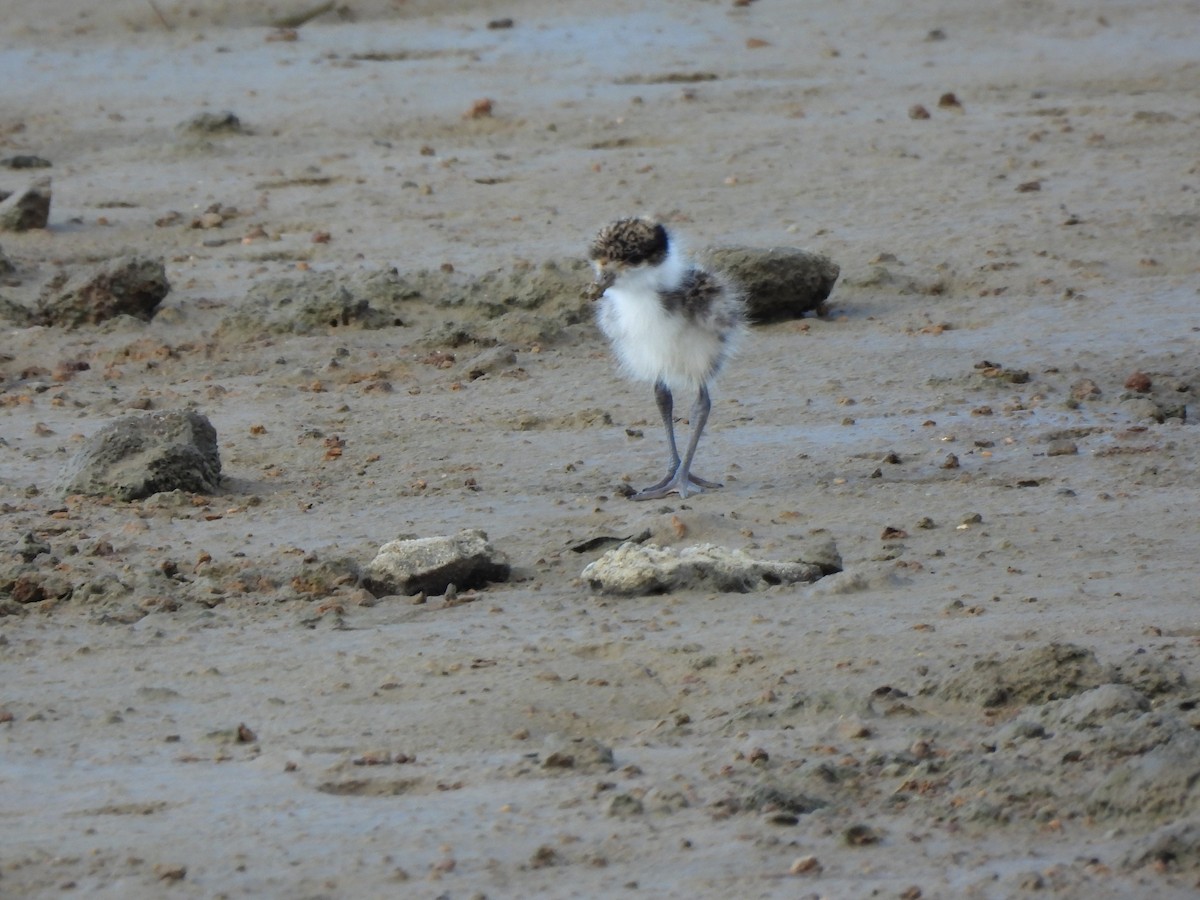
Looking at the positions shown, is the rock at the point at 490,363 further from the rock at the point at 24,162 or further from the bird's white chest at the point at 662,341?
the rock at the point at 24,162

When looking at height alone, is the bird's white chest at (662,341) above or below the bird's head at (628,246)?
below

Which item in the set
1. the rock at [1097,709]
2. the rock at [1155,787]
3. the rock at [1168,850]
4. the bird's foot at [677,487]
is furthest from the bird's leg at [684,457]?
the rock at [1168,850]

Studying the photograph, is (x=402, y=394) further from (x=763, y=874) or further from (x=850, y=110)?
(x=850, y=110)

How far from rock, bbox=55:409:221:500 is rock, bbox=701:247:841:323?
244 centimetres

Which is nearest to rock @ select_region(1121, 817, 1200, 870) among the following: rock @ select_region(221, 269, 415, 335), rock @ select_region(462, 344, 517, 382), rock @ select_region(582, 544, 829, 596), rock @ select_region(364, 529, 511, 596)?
rock @ select_region(582, 544, 829, 596)

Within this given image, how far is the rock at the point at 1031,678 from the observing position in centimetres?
427

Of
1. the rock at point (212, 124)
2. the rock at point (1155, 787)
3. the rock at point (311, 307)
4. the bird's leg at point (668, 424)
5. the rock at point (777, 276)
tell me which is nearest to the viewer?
the rock at point (1155, 787)

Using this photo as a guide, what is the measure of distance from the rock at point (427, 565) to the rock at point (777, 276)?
9.26 feet

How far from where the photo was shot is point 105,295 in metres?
8.34

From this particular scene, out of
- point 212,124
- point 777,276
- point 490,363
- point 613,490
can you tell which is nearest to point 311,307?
point 490,363

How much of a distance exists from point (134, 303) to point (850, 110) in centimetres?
497

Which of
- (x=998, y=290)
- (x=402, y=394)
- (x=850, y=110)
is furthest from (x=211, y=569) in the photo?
(x=850, y=110)

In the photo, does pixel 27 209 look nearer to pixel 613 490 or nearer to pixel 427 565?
pixel 613 490

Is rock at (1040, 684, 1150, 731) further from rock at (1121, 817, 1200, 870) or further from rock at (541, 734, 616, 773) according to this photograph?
rock at (541, 734, 616, 773)
